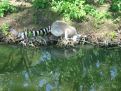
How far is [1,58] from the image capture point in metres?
15.5

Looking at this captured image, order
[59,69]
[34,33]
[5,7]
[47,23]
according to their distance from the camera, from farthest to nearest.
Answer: [5,7], [47,23], [34,33], [59,69]

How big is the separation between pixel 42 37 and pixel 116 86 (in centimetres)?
486

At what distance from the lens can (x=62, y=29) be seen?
16703 mm

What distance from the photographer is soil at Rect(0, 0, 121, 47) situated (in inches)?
668

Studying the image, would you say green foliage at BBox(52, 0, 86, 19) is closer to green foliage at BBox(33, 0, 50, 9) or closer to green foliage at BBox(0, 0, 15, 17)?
green foliage at BBox(33, 0, 50, 9)

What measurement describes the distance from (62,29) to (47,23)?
1.09 m

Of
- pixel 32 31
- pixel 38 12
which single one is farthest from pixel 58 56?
pixel 38 12

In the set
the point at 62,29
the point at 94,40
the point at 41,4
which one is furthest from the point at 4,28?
the point at 94,40

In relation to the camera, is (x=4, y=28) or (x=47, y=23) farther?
(x=47, y=23)

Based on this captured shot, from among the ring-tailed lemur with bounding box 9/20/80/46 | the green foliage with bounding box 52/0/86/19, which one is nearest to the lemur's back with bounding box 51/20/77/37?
the ring-tailed lemur with bounding box 9/20/80/46

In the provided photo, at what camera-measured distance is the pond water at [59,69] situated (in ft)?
42.9

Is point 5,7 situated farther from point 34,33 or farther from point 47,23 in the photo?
point 34,33

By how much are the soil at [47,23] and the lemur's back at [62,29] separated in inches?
23.7

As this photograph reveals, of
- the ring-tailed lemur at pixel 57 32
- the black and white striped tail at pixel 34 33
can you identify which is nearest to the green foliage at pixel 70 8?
the ring-tailed lemur at pixel 57 32
